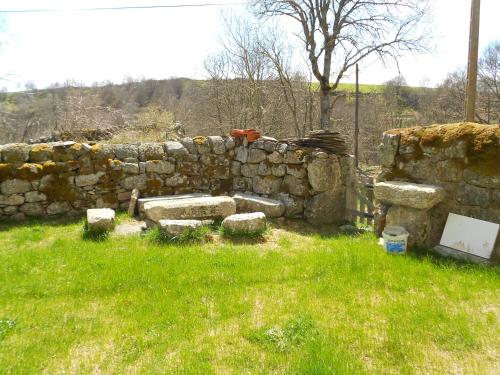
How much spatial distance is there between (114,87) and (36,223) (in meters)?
39.2

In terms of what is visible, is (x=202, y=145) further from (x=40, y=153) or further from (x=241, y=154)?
(x=40, y=153)

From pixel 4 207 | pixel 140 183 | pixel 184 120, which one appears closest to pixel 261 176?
pixel 140 183

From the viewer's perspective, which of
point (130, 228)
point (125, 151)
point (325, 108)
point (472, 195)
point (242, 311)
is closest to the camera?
point (242, 311)

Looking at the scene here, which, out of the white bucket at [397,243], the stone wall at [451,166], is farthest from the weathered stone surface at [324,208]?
the white bucket at [397,243]

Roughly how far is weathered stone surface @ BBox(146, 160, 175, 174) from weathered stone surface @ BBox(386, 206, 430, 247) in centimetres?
428

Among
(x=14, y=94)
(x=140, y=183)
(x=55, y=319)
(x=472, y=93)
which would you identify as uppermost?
(x=14, y=94)

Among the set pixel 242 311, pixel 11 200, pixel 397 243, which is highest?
pixel 11 200

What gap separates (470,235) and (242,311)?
9.91ft

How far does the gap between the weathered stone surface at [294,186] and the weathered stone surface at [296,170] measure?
7 cm

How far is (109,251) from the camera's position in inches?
194

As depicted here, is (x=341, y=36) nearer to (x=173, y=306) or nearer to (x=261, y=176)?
(x=261, y=176)

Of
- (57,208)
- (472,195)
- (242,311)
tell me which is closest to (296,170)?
(472,195)

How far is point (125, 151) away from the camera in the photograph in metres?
7.07

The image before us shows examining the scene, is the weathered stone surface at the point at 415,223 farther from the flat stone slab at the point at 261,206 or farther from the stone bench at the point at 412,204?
the flat stone slab at the point at 261,206
